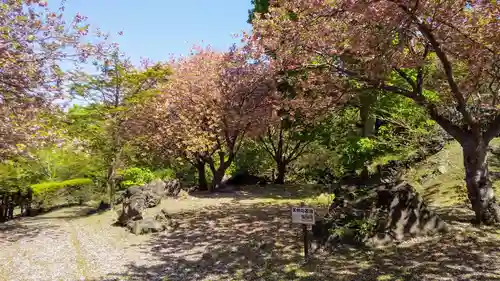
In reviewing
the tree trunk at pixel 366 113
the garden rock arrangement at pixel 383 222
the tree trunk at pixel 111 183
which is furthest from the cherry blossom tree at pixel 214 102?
the garden rock arrangement at pixel 383 222

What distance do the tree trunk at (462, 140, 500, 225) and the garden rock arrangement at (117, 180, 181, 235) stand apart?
796cm

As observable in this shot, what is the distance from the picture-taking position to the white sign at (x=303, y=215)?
663 cm

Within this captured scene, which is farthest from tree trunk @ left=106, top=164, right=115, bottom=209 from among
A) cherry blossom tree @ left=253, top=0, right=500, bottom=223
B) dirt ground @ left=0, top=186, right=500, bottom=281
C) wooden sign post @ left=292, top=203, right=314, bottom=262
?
wooden sign post @ left=292, top=203, right=314, bottom=262

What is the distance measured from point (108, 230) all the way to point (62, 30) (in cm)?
621

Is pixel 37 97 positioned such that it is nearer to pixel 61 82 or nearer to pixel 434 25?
pixel 61 82

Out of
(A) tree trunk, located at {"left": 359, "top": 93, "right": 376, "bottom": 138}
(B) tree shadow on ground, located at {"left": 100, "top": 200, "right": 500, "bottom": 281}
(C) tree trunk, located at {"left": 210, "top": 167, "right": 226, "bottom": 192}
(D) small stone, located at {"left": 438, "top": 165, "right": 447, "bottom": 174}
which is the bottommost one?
(B) tree shadow on ground, located at {"left": 100, "top": 200, "right": 500, "bottom": 281}

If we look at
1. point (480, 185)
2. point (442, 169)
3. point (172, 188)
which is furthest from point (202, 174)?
point (480, 185)

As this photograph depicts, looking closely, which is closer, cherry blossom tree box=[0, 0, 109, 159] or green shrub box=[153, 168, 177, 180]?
cherry blossom tree box=[0, 0, 109, 159]

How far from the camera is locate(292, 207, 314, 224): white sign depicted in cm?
663

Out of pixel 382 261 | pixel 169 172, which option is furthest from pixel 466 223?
pixel 169 172

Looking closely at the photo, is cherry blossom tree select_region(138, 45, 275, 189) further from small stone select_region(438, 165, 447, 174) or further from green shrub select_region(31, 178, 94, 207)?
small stone select_region(438, 165, 447, 174)

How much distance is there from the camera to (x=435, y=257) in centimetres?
624

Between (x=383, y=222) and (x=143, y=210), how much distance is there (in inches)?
322

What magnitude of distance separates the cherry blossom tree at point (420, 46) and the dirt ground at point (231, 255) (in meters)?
1.84
